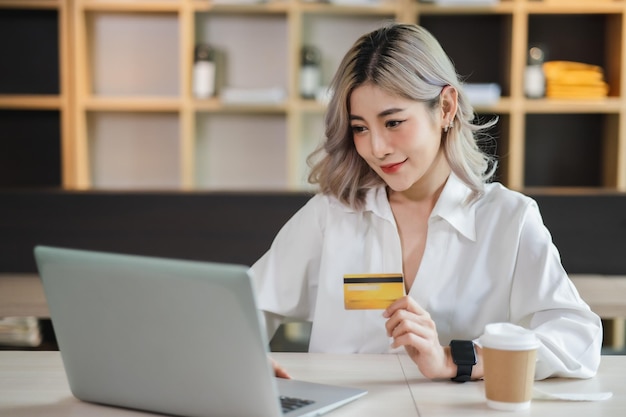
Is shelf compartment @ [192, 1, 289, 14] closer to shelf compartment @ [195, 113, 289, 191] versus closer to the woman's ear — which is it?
shelf compartment @ [195, 113, 289, 191]

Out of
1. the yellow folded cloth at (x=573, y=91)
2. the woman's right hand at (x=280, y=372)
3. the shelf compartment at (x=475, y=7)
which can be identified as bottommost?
the woman's right hand at (x=280, y=372)

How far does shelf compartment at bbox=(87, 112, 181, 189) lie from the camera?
13.2ft

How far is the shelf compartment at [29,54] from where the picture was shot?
3879mm

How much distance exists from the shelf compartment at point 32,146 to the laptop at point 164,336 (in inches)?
108

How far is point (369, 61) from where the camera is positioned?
1.96 meters

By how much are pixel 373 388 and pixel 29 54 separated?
295 centimetres

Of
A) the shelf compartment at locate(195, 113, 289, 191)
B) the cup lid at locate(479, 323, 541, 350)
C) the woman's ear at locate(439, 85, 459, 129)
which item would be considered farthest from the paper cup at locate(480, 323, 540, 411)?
the shelf compartment at locate(195, 113, 289, 191)

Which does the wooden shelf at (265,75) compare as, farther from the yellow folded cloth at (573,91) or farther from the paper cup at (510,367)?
the paper cup at (510,367)

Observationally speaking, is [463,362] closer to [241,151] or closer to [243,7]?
[243,7]

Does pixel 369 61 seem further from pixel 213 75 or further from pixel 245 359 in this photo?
pixel 213 75

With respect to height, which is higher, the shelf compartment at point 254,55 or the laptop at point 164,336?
the shelf compartment at point 254,55

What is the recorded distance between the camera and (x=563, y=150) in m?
3.96

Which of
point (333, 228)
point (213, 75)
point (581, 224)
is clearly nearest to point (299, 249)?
point (333, 228)

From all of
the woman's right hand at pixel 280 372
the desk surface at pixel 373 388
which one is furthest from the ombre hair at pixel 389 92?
the woman's right hand at pixel 280 372
